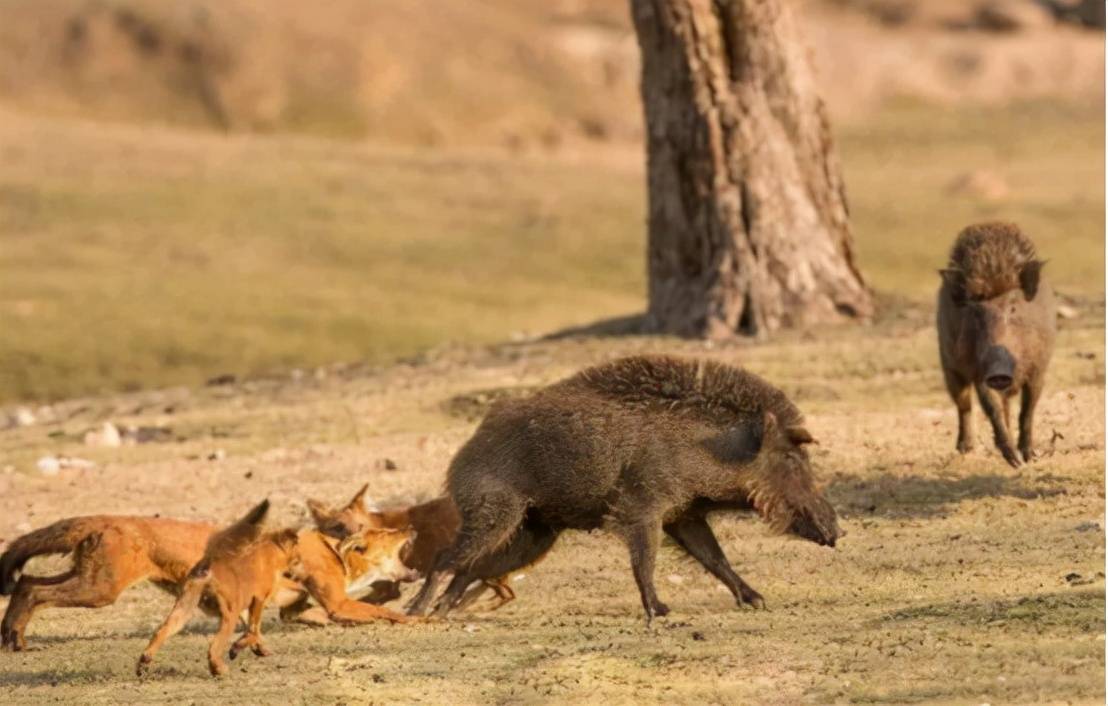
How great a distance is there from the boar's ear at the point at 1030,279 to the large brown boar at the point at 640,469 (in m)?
3.10

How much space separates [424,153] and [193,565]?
3101cm

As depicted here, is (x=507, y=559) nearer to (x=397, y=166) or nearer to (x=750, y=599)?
(x=750, y=599)

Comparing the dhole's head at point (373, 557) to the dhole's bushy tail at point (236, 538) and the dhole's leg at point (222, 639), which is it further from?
the dhole's leg at point (222, 639)

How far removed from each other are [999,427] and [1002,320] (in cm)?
65

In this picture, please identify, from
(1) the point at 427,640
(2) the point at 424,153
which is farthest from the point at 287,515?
(2) the point at 424,153

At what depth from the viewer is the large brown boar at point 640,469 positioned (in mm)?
10789

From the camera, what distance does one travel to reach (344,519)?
1187cm

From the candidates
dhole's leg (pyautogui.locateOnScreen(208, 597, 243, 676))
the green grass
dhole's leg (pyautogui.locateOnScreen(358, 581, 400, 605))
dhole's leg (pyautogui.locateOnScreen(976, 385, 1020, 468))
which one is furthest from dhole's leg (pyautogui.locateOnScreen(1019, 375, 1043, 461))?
the green grass

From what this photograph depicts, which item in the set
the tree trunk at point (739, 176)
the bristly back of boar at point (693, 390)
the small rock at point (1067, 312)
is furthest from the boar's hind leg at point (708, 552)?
the small rock at point (1067, 312)

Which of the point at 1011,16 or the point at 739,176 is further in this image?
the point at 1011,16

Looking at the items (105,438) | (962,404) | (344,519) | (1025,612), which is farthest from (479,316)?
(1025,612)

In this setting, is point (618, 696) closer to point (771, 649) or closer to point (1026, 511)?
point (771, 649)

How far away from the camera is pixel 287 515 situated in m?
14.2

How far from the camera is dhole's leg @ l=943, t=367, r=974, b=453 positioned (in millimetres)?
14484
